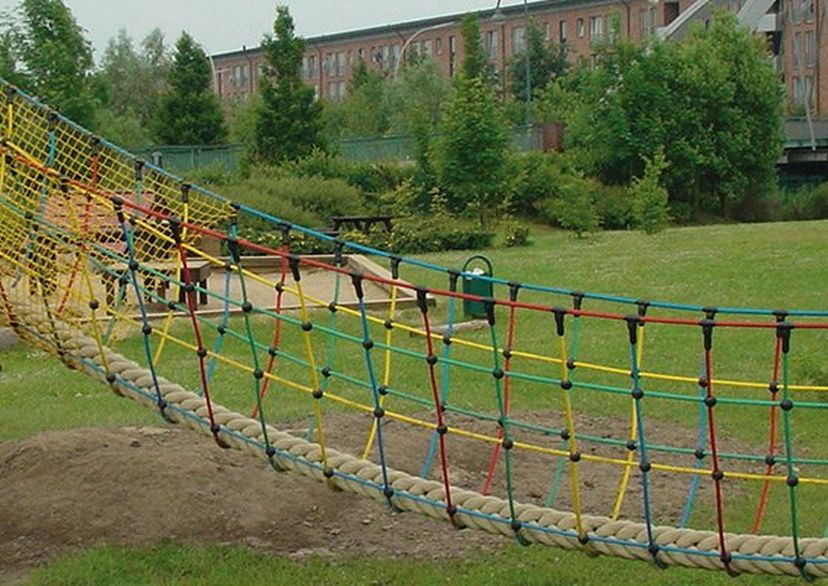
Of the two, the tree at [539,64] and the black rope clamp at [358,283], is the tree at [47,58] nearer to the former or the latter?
the black rope clamp at [358,283]

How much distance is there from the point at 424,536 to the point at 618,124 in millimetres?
35690

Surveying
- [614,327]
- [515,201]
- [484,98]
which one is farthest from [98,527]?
[515,201]

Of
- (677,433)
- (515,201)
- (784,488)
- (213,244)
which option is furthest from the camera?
(515,201)

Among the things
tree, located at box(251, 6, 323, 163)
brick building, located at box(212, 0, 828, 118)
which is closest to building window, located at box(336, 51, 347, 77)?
brick building, located at box(212, 0, 828, 118)

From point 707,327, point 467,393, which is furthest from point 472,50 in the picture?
point 707,327

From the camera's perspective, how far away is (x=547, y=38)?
90.5 m

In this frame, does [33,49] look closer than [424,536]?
No

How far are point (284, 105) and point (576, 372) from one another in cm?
3310

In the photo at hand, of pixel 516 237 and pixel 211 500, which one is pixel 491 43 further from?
pixel 211 500

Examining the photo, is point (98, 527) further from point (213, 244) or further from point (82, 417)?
point (213, 244)

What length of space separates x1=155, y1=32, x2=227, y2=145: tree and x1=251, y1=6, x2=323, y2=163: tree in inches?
219

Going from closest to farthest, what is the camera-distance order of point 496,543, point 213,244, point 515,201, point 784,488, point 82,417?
point 496,543 → point 784,488 → point 82,417 → point 213,244 → point 515,201

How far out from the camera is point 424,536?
7734 millimetres

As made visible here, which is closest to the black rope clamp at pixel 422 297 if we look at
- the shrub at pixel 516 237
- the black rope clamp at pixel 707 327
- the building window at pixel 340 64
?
the black rope clamp at pixel 707 327
